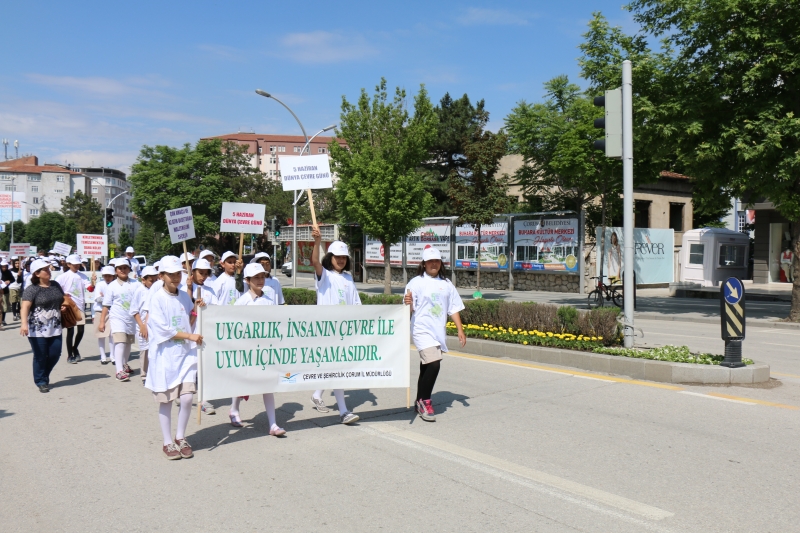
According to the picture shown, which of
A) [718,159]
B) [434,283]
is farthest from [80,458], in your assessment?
[718,159]

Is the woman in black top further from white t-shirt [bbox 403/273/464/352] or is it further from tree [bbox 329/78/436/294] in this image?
tree [bbox 329/78/436/294]

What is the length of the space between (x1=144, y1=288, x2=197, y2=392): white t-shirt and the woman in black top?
4366 millimetres

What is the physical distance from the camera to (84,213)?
10194 centimetres

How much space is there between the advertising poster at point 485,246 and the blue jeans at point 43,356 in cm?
2604

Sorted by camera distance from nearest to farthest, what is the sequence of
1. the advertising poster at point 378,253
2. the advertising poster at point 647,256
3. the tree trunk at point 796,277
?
the tree trunk at point 796,277 → the advertising poster at point 647,256 → the advertising poster at point 378,253

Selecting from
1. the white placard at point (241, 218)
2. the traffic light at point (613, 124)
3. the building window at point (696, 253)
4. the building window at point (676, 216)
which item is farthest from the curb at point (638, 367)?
the building window at point (676, 216)

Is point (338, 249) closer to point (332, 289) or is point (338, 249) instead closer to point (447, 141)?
point (332, 289)

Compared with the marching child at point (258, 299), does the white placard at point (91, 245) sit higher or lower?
higher

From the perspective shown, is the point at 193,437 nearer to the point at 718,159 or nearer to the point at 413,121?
the point at 718,159

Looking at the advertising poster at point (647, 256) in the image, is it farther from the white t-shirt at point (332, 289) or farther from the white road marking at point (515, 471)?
the white road marking at point (515, 471)

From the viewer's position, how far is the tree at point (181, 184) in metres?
51.3

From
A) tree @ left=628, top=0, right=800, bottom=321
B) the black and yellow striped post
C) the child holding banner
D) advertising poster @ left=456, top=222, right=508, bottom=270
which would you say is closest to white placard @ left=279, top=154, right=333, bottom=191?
the child holding banner

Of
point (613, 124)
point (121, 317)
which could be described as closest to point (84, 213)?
point (121, 317)

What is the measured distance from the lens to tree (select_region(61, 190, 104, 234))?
322 feet
